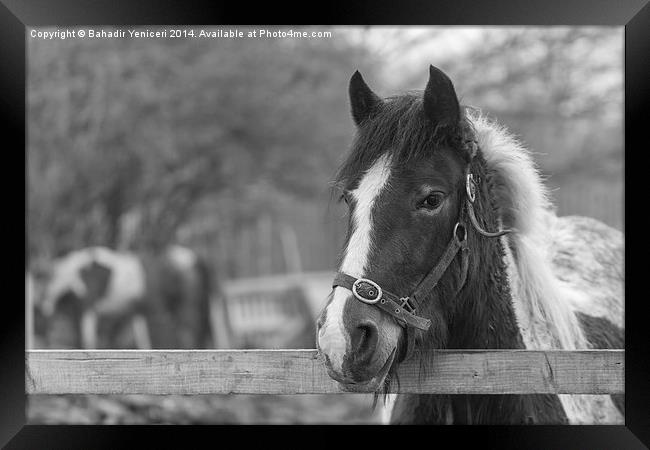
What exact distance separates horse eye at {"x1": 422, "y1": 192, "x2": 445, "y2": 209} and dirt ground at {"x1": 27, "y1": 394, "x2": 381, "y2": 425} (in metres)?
3.10

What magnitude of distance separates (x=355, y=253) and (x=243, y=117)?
28.1 ft

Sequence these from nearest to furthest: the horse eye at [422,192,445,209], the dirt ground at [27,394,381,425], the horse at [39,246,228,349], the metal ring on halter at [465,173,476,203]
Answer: the horse eye at [422,192,445,209] < the metal ring on halter at [465,173,476,203] < the dirt ground at [27,394,381,425] < the horse at [39,246,228,349]

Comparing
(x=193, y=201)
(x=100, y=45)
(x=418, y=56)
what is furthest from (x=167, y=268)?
(x=418, y=56)

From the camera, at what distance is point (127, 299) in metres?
10.2

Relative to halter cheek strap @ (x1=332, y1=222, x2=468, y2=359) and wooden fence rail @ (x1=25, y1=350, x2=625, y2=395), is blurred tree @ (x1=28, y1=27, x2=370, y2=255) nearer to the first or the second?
wooden fence rail @ (x1=25, y1=350, x2=625, y2=395)

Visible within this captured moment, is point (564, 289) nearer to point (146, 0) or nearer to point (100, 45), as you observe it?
point (146, 0)

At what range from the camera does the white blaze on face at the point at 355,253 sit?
2285 mm

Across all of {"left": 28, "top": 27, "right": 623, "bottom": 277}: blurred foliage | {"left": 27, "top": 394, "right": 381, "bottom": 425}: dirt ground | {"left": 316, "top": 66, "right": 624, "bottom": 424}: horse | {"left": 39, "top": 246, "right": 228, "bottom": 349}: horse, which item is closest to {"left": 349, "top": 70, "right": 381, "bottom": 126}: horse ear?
{"left": 316, "top": 66, "right": 624, "bottom": 424}: horse

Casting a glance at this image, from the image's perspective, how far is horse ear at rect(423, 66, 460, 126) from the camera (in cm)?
265

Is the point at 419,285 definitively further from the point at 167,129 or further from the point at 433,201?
the point at 167,129

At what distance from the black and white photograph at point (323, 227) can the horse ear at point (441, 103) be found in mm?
12

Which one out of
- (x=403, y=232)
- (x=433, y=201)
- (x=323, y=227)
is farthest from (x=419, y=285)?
(x=323, y=227)

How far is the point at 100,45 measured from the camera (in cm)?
943

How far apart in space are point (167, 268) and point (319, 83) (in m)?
3.58
